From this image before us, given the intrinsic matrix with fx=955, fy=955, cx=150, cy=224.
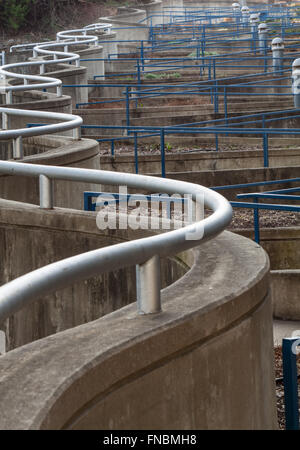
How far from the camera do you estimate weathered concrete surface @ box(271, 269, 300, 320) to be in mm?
10422

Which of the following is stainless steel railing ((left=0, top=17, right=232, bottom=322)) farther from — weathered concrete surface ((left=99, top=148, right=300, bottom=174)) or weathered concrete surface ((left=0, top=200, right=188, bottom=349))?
weathered concrete surface ((left=99, top=148, right=300, bottom=174))

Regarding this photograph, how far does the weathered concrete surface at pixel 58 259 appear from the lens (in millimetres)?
5777

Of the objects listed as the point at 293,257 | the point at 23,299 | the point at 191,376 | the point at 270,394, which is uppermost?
the point at 23,299

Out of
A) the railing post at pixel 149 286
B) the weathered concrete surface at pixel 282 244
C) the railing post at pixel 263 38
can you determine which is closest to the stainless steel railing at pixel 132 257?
the railing post at pixel 149 286

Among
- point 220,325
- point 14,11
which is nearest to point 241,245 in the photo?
point 220,325

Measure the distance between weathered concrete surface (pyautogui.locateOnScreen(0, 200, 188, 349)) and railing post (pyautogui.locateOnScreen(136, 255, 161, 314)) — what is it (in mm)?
1348

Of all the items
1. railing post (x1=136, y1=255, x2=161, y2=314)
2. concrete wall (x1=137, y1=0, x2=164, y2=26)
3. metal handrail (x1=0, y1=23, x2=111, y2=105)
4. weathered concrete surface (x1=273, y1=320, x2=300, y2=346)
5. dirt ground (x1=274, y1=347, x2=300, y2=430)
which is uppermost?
concrete wall (x1=137, y1=0, x2=164, y2=26)

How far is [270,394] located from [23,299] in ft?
5.78

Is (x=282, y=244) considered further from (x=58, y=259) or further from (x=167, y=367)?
(x=167, y=367)

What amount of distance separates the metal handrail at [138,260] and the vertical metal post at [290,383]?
986 millimetres

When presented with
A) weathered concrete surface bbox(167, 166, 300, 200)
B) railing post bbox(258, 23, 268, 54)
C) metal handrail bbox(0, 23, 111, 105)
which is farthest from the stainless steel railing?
railing post bbox(258, 23, 268, 54)

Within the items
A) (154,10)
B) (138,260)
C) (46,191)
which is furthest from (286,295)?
(154,10)

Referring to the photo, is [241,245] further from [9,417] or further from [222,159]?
[222,159]
